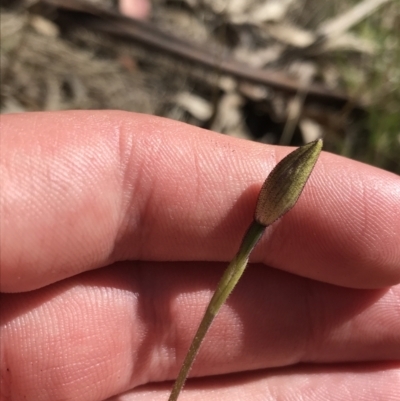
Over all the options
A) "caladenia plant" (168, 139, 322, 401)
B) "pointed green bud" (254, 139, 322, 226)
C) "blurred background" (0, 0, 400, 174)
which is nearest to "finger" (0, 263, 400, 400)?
"caladenia plant" (168, 139, 322, 401)

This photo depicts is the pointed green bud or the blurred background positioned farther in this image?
the blurred background

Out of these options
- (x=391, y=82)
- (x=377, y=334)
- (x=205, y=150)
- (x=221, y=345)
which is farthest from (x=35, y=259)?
(x=391, y=82)

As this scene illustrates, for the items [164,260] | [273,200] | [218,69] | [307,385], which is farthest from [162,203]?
[218,69]

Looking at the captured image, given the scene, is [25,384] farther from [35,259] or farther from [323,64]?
[323,64]

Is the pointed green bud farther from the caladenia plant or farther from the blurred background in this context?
the blurred background

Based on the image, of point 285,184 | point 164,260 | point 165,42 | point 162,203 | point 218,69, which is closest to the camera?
point 285,184

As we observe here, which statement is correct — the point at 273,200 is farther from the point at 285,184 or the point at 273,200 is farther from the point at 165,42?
the point at 165,42

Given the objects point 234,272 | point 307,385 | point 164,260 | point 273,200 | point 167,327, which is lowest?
point 307,385
